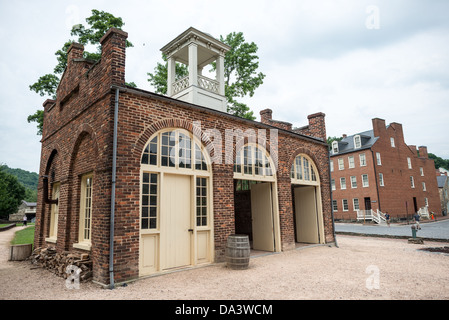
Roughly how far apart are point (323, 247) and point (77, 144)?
396 inches

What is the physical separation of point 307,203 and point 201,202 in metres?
6.63

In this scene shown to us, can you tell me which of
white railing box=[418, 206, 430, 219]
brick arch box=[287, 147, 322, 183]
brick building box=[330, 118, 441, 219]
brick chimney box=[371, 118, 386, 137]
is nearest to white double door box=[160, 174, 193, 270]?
brick arch box=[287, 147, 322, 183]

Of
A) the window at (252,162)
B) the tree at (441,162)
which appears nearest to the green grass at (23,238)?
the window at (252,162)

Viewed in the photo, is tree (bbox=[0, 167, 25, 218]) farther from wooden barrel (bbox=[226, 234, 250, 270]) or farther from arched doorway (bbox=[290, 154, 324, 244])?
wooden barrel (bbox=[226, 234, 250, 270])

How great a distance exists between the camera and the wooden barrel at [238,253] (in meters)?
7.30

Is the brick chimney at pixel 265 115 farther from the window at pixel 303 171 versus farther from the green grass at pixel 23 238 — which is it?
the green grass at pixel 23 238

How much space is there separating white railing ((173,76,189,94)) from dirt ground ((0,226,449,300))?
675 centimetres

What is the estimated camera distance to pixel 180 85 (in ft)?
36.0

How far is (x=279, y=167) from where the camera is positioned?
10578mm

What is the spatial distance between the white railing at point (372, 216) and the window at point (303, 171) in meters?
19.7

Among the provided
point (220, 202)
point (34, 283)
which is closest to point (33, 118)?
point (34, 283)

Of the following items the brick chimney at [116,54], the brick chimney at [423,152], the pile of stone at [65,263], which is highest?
the brick chimney at [423,152]

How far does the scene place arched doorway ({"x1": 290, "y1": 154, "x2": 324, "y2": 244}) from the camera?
12031mm

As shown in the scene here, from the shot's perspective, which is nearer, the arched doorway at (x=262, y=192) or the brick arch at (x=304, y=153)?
the arched doorway at (x=262, y=192)
